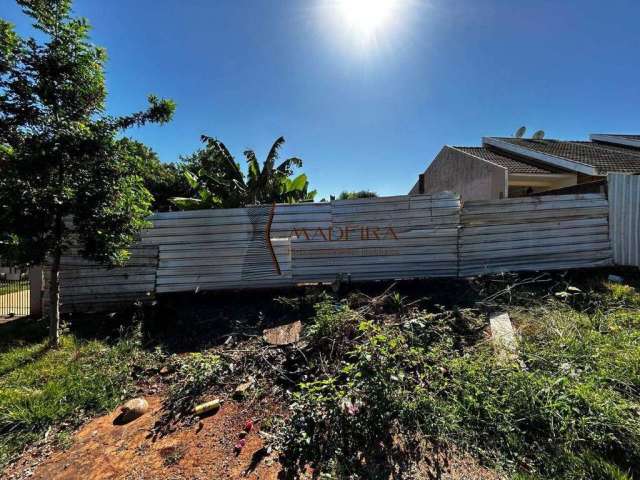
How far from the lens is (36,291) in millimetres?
5125

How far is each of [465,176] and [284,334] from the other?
1239 cm

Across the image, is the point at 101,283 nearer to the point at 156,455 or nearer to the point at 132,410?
the point at 132,410

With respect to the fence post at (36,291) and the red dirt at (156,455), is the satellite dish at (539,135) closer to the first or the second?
the red dirt at (156,455)

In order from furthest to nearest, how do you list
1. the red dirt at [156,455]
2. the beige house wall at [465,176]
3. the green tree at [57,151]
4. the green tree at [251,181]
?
the beige house wall at [465,176], the green tree at [251,181], the green tree at [57,151], the red dirt at [156,455]

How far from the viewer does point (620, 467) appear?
1.65 m

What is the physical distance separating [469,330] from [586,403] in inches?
54.5

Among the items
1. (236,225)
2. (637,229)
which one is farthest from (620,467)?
(637,229)

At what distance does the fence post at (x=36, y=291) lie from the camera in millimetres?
5086

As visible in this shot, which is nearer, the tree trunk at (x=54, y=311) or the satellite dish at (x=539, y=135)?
the tree trunk at (x=54, y=311)

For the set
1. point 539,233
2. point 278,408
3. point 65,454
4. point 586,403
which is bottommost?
point 65,454

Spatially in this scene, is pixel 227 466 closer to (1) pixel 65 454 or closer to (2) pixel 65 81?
(1) pixel 65 454

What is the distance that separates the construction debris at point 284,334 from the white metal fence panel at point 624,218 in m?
6.38

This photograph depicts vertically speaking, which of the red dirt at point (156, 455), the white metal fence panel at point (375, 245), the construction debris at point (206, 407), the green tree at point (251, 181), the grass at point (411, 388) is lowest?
the red dirt at point (156, 455)

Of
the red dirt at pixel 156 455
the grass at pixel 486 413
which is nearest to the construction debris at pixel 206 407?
the red dirt at pixel 156 455
